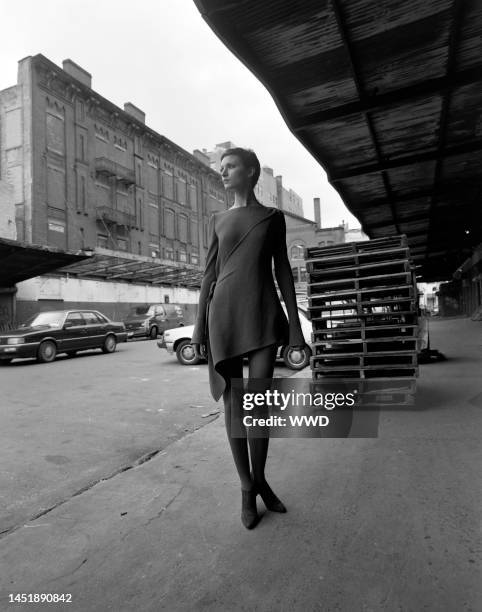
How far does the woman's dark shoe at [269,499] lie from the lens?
2502 mm

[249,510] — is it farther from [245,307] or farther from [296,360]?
[296,360]

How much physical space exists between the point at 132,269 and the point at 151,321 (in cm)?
648

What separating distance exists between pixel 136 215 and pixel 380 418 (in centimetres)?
3104

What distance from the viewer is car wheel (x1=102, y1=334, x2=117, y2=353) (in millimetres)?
14992

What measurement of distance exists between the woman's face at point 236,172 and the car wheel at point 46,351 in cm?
1172

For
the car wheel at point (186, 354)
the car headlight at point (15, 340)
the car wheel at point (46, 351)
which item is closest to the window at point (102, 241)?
the car wheel at point (46, 351)

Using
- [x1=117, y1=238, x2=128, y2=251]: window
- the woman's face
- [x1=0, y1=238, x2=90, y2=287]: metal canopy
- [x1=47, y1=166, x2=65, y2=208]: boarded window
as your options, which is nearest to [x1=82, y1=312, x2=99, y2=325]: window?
[x1=0, y1=238, x2=90, y2=287]: metal canopy

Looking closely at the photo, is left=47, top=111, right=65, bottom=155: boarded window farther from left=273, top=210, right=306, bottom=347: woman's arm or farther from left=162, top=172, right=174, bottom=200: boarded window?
left=273, top=210, right=306, bottom=347: woman's arm

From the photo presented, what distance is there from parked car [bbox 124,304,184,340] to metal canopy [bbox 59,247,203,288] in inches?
125

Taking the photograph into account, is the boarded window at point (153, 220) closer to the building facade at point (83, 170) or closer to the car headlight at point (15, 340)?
the building facade at point (83, 170)

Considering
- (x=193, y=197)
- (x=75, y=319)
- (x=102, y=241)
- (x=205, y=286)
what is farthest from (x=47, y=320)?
(x=193, y=197)

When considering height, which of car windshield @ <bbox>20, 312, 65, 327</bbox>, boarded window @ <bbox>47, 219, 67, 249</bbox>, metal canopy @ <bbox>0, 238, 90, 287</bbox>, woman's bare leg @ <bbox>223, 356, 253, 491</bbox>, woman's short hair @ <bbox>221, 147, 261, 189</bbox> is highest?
boarded window @ <bbox>47, 219, 67, 249</bbox>

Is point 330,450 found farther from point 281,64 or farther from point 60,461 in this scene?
point 281,64

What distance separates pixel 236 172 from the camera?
2.57 meters
